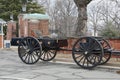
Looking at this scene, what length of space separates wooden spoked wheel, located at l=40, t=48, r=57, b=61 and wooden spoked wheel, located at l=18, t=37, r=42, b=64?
22.8 inches

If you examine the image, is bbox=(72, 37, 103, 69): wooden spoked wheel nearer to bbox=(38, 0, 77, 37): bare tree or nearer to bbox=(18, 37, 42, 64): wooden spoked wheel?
bbox=(18, 37, 42, 64): wooden spoked wheel

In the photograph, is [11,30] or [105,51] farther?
[11,30]

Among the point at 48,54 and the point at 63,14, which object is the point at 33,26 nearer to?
the point at 48,54

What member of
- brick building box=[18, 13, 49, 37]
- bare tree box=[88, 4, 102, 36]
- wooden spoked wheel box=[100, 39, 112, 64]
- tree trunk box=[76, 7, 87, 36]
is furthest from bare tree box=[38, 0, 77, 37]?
wooden spoked wheel box=[100, 39, 112, 64]

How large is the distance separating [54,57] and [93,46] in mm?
3239

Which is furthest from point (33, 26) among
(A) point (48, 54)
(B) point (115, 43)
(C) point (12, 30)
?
(B) point (115, 43)

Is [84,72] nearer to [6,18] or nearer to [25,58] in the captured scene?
[25,58]

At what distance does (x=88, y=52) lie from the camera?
48.2 feet

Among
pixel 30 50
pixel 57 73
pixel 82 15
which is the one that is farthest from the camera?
pixel 82 15

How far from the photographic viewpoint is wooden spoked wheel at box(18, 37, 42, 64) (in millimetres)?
16391

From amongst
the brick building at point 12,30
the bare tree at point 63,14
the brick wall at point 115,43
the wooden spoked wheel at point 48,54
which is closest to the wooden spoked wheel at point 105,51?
the brick wall at point 115,43

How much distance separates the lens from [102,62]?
15195 millimetres

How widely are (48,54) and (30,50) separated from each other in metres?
1.19

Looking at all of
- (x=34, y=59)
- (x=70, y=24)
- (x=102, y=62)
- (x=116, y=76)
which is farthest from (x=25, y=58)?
(x=70, y=24)
